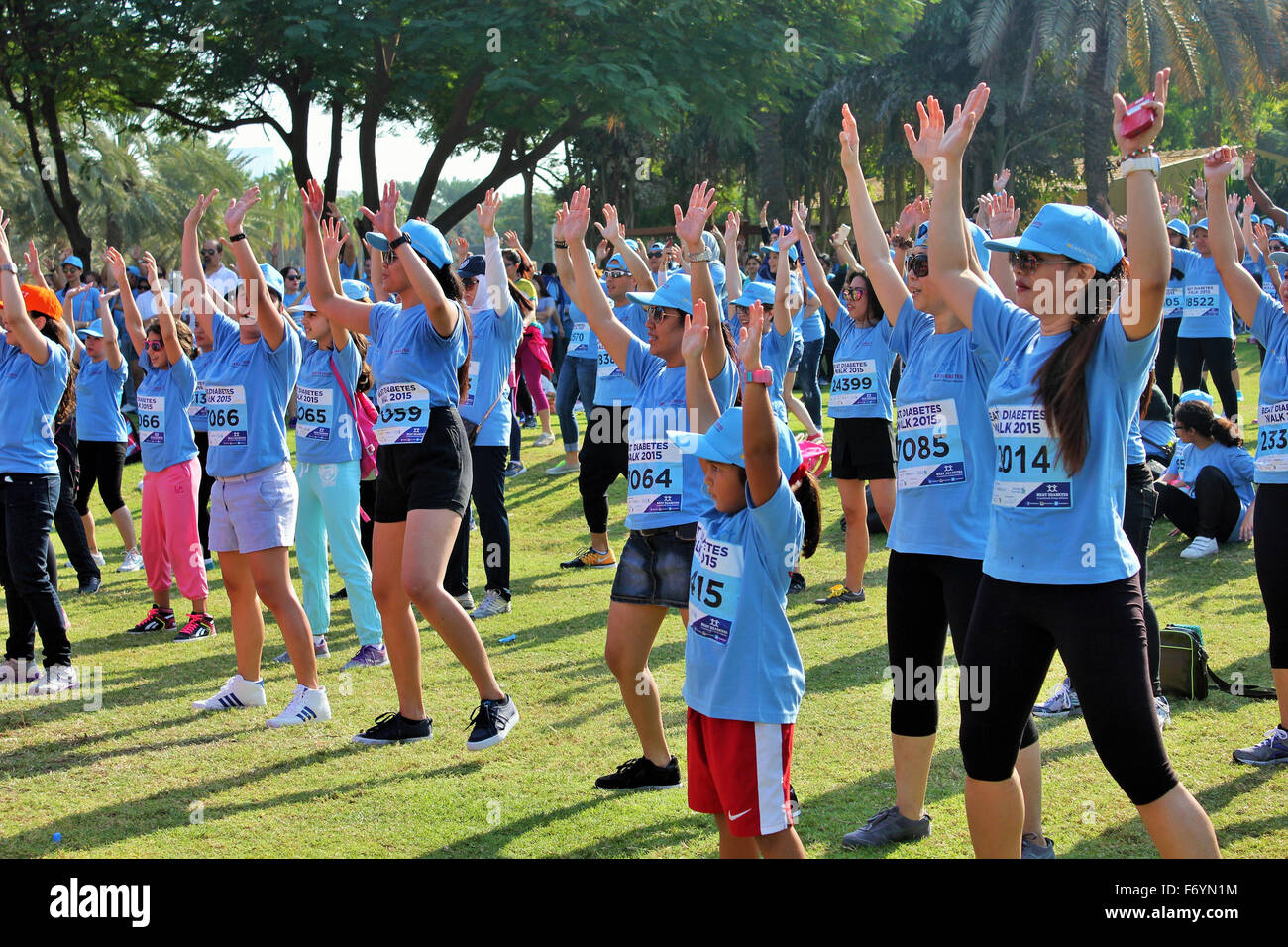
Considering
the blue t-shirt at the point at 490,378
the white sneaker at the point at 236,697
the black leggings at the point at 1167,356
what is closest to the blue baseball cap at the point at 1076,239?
the white sneaker at the point at 236,697

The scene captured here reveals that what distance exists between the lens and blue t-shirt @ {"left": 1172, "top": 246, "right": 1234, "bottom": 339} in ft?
38.7

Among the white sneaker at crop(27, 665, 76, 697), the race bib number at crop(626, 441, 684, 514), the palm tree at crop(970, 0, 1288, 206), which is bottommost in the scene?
the white sneaker at crop(27, 665, 76, 697)

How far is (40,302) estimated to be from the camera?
7281 mm

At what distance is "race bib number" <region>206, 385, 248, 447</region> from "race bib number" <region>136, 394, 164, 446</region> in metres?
1.99

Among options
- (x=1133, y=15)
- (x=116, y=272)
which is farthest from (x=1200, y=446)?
(x=1133, y=15)

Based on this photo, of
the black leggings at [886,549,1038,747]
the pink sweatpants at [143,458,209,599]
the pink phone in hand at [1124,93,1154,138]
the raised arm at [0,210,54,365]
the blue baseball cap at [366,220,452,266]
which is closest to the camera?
the pink phone in hand at [1124,93,1154,138]

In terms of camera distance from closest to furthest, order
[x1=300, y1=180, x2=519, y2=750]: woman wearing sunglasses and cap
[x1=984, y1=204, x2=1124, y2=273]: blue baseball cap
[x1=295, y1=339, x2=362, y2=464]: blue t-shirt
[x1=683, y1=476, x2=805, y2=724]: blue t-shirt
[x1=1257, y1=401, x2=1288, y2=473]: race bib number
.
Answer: [x1=984, y1=204, x2=1124, y2=273]: blue baseball cap → [x1=683, y1=476, x2=805, y2=724]: blue t-shirt → [x1=1257, y1=401, x2=1288, y2=473]: race bib number → [x1=300, y1=180, x2=519, y2=750]: woman wearing sunglasses and cap → [x1=295, y1=339, x2=362, y2=464]: blue t-shirt

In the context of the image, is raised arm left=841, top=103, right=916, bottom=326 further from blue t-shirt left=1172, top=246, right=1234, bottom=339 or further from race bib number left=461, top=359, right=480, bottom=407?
blue t-shirt left=1172, top=246, right=1234, bottom=339

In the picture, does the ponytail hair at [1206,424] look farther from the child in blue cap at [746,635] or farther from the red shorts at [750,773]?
the red shorts at [750,773]

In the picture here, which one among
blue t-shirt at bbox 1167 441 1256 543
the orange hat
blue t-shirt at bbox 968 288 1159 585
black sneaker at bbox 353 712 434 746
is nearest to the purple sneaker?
black sneaker at bbox 353 712 434 746

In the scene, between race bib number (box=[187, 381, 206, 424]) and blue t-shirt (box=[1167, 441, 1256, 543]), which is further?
blue t-shirt (box=[1167, 441, 1256, 543])

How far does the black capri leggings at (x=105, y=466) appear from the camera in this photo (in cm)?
995
